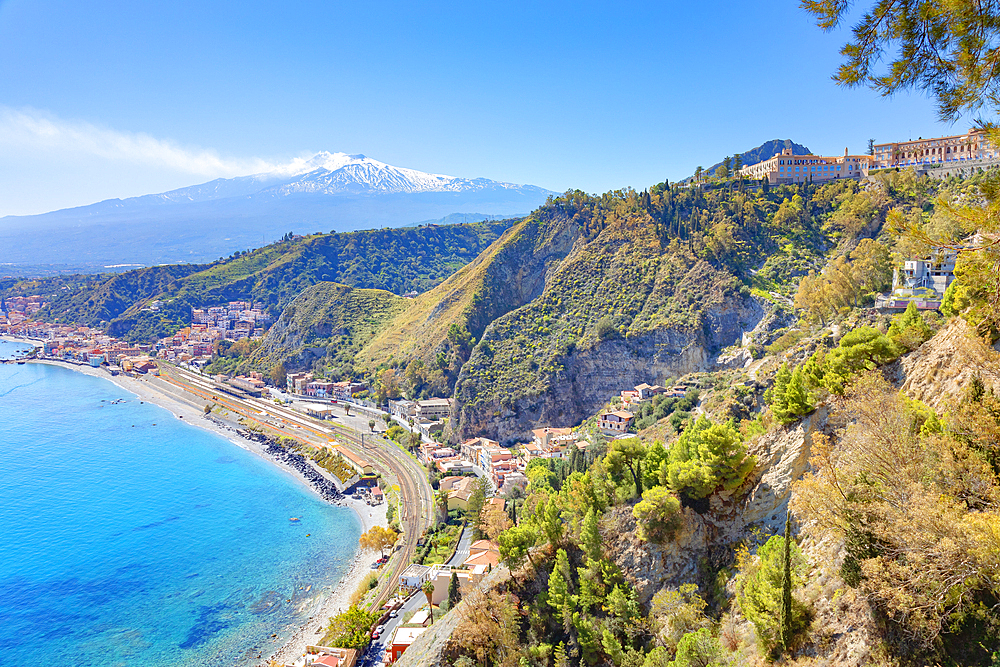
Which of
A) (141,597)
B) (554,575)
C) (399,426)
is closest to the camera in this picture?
(554,575)

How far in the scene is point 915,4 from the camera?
6875mm

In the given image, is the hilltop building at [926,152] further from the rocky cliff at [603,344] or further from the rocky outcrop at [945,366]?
the rocky outcrop at [945,366]

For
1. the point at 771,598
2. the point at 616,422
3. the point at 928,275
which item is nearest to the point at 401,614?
the point at 616,422

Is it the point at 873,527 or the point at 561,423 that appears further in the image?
the point at 561,423

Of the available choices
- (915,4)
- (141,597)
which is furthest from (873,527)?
(141,597)

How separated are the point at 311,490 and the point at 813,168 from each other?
56.8m

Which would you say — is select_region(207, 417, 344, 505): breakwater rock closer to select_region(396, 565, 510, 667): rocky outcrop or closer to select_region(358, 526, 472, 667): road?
select_region(358, 526, 472, 667): road

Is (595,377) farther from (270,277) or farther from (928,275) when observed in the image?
(270,277)

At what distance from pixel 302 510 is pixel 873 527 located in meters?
39.8

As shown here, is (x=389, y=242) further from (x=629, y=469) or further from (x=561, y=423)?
(x=629, y=469)

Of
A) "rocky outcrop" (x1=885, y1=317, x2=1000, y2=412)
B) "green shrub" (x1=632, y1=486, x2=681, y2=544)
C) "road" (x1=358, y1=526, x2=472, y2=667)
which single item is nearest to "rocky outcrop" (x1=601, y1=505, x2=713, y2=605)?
"green shrub" (x1=632, y1=486, x2=681, y2=544)

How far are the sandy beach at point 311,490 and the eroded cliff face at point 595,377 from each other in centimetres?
1221

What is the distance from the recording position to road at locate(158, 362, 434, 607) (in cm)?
3225

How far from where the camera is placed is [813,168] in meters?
55.6
